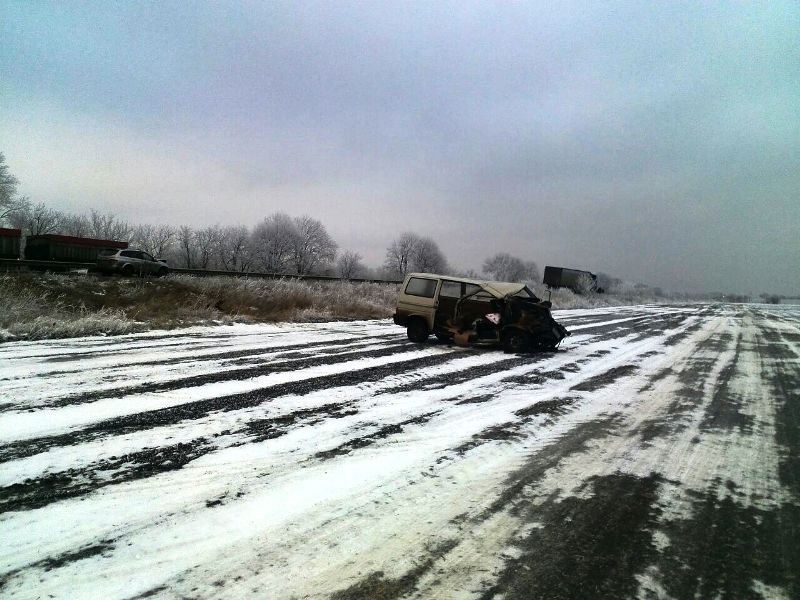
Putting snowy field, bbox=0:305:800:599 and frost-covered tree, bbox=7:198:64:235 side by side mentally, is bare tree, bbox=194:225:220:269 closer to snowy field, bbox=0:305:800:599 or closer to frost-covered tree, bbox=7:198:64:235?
frost-covered tree, bbox=7:198:64:235

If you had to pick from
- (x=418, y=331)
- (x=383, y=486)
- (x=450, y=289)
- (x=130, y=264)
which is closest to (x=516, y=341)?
(x=450, y=289)

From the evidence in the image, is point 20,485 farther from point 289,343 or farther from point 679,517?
point 289,343

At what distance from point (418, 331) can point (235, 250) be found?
6568 centimetres

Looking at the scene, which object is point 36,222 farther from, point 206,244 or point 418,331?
point 418,331

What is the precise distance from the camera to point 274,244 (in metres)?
68.5

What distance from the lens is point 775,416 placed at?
5930mm

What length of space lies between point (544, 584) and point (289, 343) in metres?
8.95

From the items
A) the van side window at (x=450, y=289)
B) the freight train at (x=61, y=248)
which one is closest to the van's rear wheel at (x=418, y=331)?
the van side window at (x=450, y=289)

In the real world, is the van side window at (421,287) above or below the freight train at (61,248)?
below

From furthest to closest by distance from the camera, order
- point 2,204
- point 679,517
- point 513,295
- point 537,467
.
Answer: point 2,204 → point 513,295 → point 537,467 → point 679,517

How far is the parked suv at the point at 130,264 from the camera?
22.0 meters

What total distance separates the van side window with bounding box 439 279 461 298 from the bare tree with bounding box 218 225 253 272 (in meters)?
61.2

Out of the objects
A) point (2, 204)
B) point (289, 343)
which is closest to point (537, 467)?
point (289, 343)

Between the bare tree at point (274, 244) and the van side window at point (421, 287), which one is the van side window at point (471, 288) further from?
the bare tree at point (274, 244)
